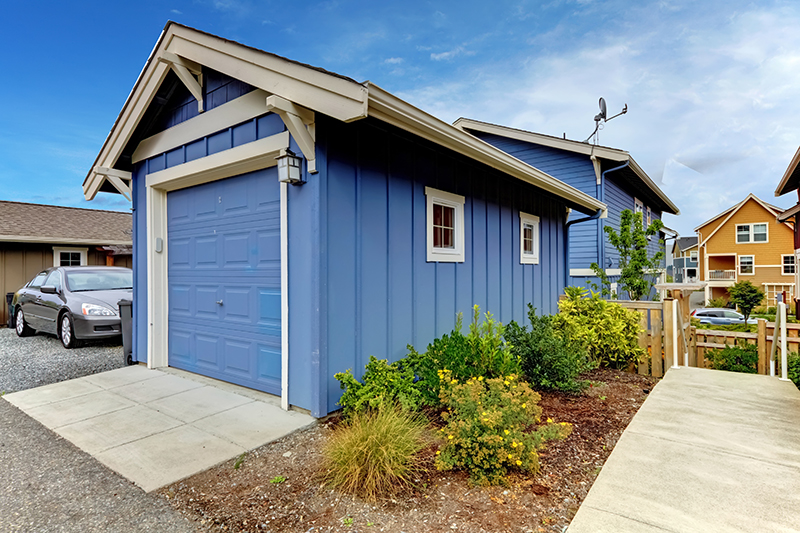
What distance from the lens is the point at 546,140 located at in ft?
36.8

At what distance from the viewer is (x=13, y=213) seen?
12602 millimetres

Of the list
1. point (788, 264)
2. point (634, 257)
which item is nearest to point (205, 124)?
point (634, 257)

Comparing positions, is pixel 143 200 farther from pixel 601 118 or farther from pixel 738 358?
pixel 601 118

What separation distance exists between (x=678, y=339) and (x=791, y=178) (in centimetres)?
1082

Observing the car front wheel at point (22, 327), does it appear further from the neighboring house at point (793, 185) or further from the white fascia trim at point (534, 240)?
the neighboring house at point (793, 185)

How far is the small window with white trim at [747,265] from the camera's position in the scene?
2569 cm

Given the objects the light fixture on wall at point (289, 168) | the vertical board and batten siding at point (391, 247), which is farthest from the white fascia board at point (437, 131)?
the light fixture on wall at point (289, 168)

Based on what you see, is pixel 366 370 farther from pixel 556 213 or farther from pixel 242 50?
pixel 556 213

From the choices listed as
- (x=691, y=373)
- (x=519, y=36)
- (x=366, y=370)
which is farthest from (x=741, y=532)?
(x=519, y=36)

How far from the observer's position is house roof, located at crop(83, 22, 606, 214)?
303 centimetres

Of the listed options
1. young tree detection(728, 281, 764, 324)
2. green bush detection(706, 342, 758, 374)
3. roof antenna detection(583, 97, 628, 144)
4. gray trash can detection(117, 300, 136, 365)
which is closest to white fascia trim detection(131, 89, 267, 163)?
gray trash can detection(117, 300, 136, 365)

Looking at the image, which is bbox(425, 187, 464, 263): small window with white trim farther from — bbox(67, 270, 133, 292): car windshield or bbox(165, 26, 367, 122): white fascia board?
bbox(67, 270, 133, 292): car windshield

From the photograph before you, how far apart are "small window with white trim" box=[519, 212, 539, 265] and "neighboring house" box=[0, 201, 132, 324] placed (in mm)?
12561

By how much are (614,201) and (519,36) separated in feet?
17.4
